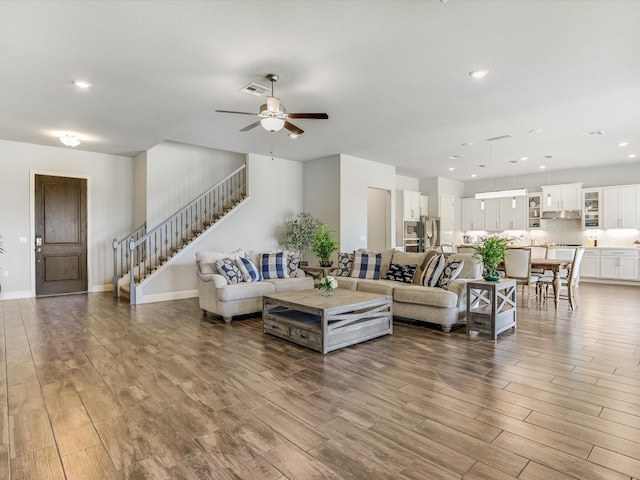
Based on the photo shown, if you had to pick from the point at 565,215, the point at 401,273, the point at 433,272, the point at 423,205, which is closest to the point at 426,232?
the point at 423,205

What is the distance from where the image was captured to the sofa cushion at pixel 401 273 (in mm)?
5547

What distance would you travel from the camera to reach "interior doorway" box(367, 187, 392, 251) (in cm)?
958

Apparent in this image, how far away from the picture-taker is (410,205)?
34.0 feet

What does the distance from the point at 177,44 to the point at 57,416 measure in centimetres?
314

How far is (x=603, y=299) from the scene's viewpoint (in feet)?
22.9

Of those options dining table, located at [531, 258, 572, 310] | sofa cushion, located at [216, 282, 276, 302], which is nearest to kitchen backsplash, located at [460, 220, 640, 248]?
dining table, located at [531, 258, 572, 310]

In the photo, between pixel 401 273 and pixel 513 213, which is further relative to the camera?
pixel 513 213

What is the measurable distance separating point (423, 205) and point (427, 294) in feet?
22.4

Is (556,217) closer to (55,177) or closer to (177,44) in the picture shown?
(177,44)

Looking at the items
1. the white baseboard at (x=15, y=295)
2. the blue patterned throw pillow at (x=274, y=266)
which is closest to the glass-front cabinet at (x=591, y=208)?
the blue patterned throw pillow at (x=274, y=266)

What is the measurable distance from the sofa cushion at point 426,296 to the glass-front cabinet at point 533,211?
24.6 ft

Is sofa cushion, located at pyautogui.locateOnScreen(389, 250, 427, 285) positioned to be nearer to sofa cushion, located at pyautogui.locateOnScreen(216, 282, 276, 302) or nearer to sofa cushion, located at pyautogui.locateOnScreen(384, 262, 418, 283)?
sofa cushion, located at pyautogui.locateOnScreen(384, 262, 418, 283)

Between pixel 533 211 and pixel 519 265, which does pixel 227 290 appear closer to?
pixel 519 265

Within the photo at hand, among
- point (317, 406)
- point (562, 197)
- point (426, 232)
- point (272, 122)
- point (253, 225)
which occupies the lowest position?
point (317, 406)
